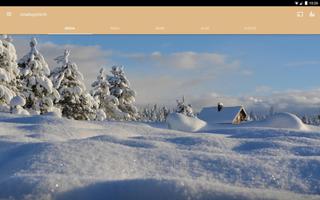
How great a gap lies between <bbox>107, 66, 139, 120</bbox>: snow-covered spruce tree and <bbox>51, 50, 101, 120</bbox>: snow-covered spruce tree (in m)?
8.96

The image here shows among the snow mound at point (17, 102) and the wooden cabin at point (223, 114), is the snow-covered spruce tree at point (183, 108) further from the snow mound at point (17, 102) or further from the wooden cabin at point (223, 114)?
the snow mound at point (17, 102)

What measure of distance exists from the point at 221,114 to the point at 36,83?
24.2 metres

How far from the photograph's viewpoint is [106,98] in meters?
46.3

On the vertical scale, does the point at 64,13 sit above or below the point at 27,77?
above

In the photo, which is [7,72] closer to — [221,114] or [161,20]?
[161,20]

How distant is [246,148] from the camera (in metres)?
5.30

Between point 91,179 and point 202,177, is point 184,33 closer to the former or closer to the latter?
point 202,177

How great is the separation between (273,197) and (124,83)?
45.9m

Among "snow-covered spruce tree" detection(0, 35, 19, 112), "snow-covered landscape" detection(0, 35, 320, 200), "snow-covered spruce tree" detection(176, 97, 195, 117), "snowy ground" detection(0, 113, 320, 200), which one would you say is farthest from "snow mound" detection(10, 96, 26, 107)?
"snow-covered spruce tree" detection(176, 97, 195, 117)

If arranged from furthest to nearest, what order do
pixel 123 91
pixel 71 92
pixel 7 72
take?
pixel 123 91 → pixel 71 92 → pixel 7 72

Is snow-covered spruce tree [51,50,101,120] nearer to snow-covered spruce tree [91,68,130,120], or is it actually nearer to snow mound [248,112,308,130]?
snow-covered spruce tree [91,68,130,120]

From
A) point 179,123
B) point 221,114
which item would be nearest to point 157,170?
point 179,123
